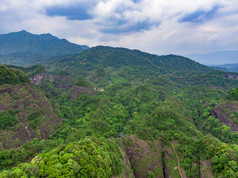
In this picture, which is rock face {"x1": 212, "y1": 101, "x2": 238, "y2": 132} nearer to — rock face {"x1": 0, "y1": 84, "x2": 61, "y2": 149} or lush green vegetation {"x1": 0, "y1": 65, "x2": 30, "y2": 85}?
rock face {"x1": 0, "y1": 84, "x2": 61, "y2": 149}

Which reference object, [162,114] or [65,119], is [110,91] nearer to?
[65,119]

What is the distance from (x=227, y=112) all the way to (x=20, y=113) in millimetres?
118877

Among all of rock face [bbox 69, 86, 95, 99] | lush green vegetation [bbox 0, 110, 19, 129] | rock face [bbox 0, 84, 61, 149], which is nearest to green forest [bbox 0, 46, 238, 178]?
rock face [bbox 0, 84, 61, 149]

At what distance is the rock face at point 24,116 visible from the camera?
5518 centimetres

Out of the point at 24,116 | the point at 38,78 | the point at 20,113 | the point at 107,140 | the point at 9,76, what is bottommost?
the point at 107,140

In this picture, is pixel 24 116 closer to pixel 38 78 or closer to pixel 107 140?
pixel 107 140

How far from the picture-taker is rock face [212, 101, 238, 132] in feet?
228

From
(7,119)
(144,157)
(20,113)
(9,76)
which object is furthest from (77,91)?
(144,157)

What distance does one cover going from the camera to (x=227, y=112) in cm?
7594

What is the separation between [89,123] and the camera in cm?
7825

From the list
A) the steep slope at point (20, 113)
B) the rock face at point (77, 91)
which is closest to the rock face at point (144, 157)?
the steep slope at point (20, 113)

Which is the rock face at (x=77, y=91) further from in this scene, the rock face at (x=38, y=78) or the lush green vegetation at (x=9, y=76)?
the rock face at (x=38, y=78)

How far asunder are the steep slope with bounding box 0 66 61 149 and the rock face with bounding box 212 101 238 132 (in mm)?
101558

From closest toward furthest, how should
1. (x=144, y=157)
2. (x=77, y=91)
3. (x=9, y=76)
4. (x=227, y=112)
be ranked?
(x=144, y=157) → (x=9, y=76) → (x=227, y=112) → (x=77, y=91)
